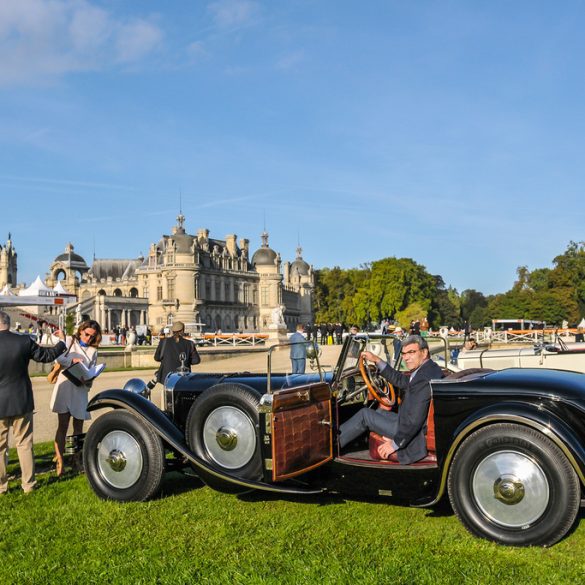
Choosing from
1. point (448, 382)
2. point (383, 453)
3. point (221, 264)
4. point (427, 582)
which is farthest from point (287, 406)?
point (221, 264)

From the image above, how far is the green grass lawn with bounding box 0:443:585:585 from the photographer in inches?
191

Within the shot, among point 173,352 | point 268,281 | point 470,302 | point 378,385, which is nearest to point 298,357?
point 378,385

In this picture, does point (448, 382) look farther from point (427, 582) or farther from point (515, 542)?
point (427, 582)

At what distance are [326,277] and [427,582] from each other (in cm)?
11559

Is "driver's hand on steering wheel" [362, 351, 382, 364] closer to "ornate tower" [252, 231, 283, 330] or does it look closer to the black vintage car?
the black vintage car

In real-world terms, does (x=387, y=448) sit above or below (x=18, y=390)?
below

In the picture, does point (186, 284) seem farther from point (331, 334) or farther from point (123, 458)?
point (123, 458)

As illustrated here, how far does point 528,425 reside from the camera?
540cm

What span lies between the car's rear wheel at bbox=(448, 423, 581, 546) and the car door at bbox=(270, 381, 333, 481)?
1.22 meters

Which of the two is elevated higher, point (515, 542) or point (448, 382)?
point (448, 382)

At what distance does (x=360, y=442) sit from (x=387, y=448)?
1.67ft

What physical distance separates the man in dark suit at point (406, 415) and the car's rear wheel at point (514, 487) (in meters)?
0.53

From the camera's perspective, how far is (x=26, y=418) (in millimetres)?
7465

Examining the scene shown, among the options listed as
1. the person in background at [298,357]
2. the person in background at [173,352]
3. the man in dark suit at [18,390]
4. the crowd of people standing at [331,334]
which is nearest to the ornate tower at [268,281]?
the crowd of people standing at [331,334]
